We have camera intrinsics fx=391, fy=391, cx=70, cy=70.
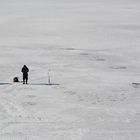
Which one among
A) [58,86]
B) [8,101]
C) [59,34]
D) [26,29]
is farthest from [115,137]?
[26,29]

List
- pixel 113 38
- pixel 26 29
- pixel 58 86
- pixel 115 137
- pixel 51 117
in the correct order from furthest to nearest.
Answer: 1. pixel 26 29
2. pixel 113 38
3. pixel 58 86
4. pixel 51 117
5. pixel 115 137

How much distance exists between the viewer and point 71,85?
19578 mm

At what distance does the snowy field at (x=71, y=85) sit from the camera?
42.4 feet

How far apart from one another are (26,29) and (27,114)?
31.2 meters

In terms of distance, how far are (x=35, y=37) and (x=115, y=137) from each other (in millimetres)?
27701

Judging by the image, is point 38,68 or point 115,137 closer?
point 115,137

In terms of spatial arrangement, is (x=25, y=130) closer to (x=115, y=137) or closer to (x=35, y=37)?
(x=115, y=137)

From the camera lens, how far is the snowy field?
12930mm

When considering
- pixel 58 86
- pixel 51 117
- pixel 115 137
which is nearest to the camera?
pixel 115 137

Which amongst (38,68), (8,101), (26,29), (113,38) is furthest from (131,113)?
(26,29)

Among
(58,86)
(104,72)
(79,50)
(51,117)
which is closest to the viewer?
(51,117)

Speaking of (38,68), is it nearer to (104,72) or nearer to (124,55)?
(104,72)

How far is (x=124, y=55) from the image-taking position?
29.0 meters

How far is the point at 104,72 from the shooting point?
23469 mm
